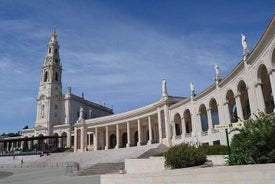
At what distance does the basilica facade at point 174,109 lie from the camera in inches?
985

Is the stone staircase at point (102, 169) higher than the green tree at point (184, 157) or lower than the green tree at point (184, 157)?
lower

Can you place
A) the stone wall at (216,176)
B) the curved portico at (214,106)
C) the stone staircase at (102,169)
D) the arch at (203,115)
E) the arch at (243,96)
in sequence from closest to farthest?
the stone wall at (216,176) → the curved portico at (214,106) → the stone staircase at (102,169) → the arch at (243,96) → the arch at (203,115)

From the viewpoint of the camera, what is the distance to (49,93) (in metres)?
82.4

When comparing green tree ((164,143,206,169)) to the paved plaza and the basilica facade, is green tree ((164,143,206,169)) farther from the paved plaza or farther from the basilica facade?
the basilica facade

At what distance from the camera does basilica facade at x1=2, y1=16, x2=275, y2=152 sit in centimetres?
2502

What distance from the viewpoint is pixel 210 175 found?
39.5 feet

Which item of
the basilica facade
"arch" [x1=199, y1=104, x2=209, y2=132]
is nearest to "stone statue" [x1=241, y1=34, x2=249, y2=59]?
the basilica facade

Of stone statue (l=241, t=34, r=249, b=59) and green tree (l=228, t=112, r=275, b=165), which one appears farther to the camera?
stone statue (l=241, t=34, r=249, b=59)

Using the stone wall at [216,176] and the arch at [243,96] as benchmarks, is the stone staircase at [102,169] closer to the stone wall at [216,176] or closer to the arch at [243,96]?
the arch at [243,96]

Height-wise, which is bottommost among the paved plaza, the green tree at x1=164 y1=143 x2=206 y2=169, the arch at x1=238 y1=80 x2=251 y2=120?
the paved plaza

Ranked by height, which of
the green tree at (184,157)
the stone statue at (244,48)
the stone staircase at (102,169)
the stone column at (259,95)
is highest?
the stone statue at (244,48)

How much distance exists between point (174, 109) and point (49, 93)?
49096 mm

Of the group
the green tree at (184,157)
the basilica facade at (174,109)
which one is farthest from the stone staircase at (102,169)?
the green tree at (184,157)

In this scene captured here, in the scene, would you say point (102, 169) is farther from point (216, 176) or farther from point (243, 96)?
point (216, 176)
